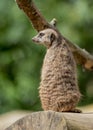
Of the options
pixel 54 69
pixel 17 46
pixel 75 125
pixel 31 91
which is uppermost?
pixel 17 46

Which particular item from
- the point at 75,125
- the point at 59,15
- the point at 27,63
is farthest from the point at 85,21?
the point at 75,125

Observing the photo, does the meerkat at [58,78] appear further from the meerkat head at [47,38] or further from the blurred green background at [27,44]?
the blurred green background at [27,44]

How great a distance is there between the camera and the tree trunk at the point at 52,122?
4.32 feet

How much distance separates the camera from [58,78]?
144cm

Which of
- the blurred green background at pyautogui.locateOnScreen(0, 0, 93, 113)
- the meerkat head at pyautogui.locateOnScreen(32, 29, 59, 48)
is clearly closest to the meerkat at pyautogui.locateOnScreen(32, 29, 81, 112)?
the meerkat head at pyautogui.locateOnScreen(32, 29, 59, 48)

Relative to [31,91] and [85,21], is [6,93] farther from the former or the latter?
[85,21]

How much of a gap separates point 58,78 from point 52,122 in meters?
0.14

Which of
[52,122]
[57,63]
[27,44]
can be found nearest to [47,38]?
[57,63]

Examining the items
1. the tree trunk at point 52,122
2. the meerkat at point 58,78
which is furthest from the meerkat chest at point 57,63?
the tree trunk at point 52,122

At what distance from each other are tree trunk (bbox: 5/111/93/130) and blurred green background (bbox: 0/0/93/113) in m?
2.59

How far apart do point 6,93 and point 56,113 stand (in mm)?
2727

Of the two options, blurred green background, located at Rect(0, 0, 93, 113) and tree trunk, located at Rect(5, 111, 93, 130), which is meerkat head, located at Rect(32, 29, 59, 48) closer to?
tree trunk, located at Rect(5, 111, 93, 130)

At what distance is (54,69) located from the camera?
4.75 ft

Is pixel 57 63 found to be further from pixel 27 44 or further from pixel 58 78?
pixel 27 44
